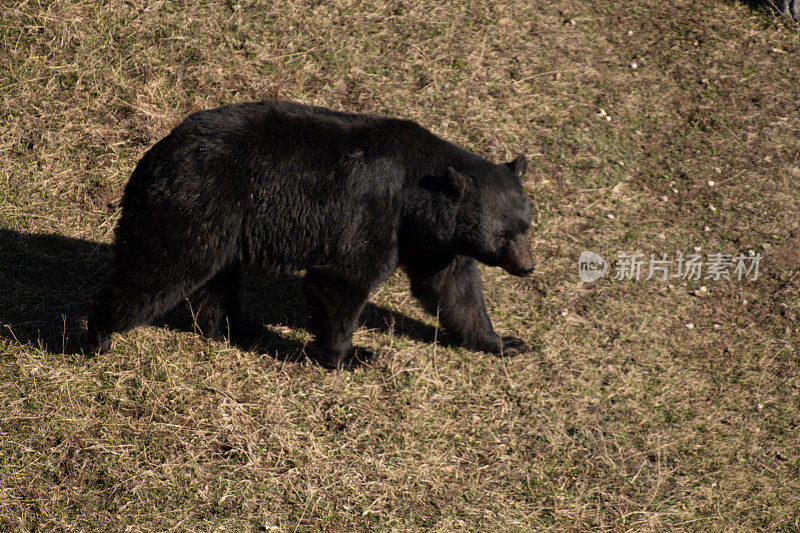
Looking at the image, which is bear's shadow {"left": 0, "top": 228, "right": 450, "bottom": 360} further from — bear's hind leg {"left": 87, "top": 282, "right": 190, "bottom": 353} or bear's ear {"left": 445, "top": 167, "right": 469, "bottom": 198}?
bear's ear {"left": 445, "top": 167, "right": 469, "bottom": 198}

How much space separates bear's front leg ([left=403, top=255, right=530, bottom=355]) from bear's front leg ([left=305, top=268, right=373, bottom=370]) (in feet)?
2.02

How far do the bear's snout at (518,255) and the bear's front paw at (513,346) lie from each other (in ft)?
3.10

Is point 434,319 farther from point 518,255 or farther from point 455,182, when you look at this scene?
point 455,182

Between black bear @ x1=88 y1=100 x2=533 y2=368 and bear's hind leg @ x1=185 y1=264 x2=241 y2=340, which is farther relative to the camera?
bear's hind leg @ x1=185 y1=264 x2=241 y2=340

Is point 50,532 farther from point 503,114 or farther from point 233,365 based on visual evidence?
point 503,114

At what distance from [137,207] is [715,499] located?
4.28 meters

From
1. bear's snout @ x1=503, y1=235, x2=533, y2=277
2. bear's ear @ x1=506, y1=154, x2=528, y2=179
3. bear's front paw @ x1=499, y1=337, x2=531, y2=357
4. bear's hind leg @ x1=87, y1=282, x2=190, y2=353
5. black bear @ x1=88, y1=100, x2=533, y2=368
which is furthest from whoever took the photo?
bear's front paw @ x1=499, y1=337, x2=531, y2=357

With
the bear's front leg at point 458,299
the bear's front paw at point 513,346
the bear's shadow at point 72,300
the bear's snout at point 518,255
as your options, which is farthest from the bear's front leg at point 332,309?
the bear's front paw at point 513,346

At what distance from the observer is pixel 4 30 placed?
745cm

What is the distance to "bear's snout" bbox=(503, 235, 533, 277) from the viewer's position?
5.15 meters

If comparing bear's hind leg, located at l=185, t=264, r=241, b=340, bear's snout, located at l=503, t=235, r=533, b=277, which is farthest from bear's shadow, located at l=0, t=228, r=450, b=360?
bear's snout, located at l=503, t=235, r=533, b=277

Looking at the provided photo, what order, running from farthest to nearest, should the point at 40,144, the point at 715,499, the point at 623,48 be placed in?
1. the point at 623,48
2. the point at 40,144
3. the point at 715,499

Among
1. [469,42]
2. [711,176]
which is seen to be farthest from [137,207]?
[711,176]

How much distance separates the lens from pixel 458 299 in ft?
18.8
